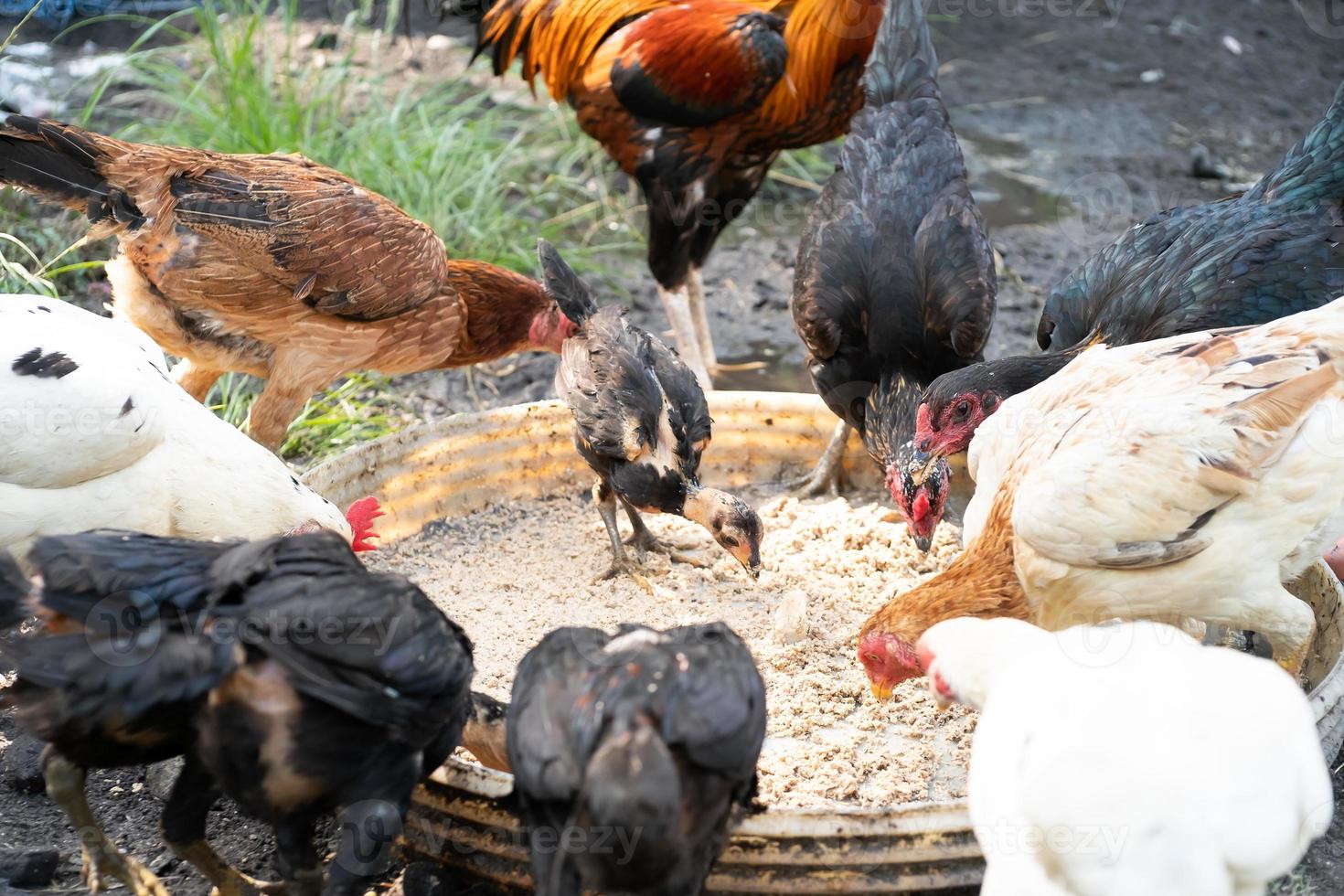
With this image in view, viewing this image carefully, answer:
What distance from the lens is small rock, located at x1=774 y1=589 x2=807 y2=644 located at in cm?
386

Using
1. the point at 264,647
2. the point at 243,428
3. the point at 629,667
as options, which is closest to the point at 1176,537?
the point at 629,667

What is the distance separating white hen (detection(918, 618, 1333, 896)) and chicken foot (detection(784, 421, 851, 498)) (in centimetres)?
230

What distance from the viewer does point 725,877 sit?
2730 mm

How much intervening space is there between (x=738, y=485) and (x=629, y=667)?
2583mm

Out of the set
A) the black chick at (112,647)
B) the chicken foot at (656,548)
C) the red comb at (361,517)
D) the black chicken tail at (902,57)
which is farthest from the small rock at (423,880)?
the black chicken tail at (902,57)

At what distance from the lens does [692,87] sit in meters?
5.15

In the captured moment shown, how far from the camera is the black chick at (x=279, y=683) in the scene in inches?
94.4

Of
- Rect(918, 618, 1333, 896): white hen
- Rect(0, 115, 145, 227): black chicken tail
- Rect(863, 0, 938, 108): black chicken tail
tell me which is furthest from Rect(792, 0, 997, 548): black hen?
Rect(0, 115, 145, 227): black chicken tail

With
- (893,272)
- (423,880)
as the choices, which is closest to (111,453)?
(423,880)

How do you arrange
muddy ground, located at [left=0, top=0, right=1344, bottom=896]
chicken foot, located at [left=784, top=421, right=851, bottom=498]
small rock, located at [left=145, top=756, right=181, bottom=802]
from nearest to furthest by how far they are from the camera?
small rock, located at [left=145, top=756, right=181, bottom=802], chicken foot, located at [left=784, top=421, right=851, bottom=498], muddy ground, located at [left=0, top=0, right=1344, bottom=896]

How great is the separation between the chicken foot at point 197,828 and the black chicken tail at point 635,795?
92 cm

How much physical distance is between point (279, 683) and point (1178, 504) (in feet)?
6.71

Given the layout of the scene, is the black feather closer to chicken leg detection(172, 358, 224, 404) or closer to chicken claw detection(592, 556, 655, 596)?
chicken leg detection(172, 358, 224, 404)

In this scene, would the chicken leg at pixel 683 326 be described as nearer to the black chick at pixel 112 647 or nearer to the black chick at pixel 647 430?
the black chick at pixel 647 430
